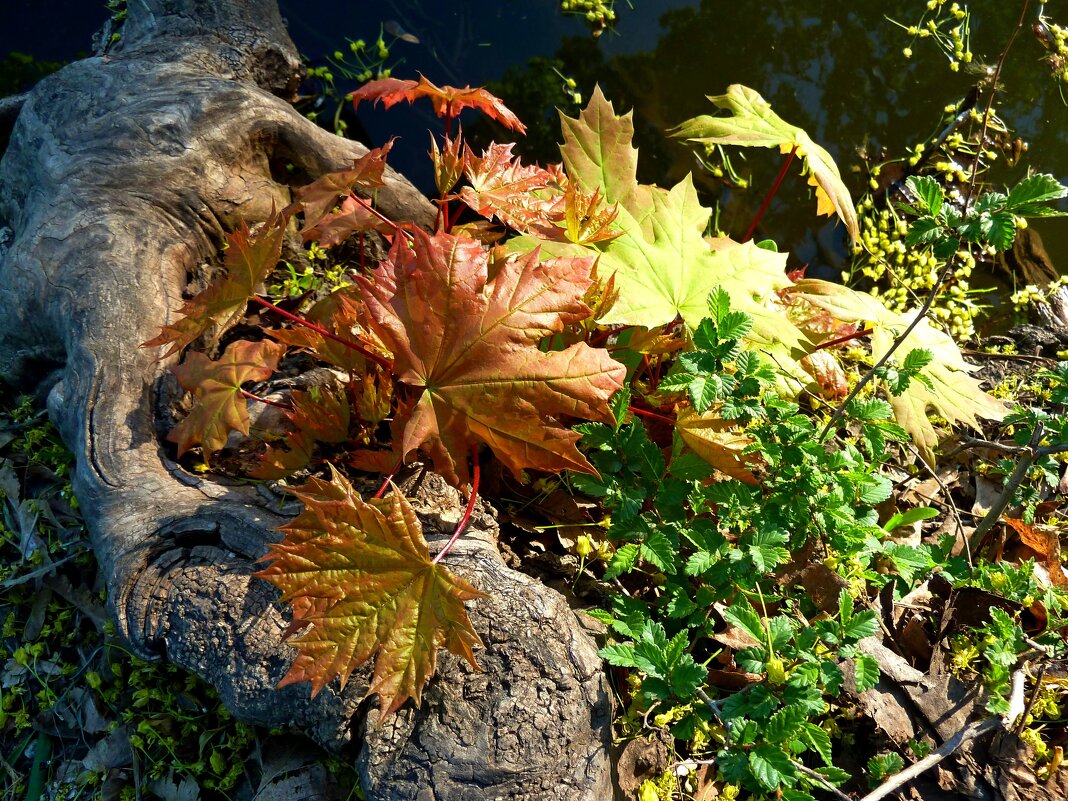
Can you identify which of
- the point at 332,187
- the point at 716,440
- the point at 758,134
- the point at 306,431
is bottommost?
the point at 306,431

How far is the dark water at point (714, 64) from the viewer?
3070 mm

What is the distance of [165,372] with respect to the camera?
6.29 ft

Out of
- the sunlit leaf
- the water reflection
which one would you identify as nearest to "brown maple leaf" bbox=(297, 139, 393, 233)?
the sunlit leaf

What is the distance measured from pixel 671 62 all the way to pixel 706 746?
2696mm

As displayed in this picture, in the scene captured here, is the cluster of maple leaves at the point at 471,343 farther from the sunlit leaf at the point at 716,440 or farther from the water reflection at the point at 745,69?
the water reflection at the point at 745,69

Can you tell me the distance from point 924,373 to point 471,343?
A: 1189 millimetres

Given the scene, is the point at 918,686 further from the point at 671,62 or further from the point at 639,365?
the point at 671,62

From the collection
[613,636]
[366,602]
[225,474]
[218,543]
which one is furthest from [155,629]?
[613,636]

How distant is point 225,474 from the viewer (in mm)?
1831

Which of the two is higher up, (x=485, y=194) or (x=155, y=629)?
(x=485, y=194)

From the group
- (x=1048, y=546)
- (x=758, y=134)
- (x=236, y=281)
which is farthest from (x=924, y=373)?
(x=236, y=281)

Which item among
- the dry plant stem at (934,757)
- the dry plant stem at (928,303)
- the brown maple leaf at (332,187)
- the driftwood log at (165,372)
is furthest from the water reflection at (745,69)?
the dry plant stem at (934,757)

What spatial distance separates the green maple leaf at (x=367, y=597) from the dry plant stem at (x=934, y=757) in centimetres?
86

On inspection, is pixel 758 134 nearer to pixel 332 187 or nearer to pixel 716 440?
pixel 716 440
